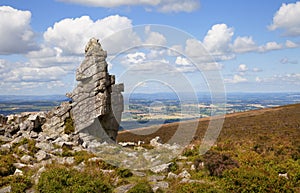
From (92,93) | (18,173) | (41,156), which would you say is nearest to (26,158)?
(41,156)

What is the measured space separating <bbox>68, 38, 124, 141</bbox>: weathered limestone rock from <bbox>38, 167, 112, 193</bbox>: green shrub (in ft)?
45.3

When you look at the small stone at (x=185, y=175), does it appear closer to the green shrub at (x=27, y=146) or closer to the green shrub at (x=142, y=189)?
the green shrub at (x=142, y=189)

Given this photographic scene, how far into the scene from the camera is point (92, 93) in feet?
103

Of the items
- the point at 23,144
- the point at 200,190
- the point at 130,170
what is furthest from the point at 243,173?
the point at 23,144

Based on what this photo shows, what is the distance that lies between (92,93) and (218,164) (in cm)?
1586

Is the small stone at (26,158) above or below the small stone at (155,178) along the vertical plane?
above

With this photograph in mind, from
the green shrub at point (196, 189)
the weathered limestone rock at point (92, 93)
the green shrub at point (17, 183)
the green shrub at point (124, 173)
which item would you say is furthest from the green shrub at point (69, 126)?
→ the green shrub at point (196, 189)

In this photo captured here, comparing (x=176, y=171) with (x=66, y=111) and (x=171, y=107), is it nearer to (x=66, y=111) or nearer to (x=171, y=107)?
(x=66, y=111)

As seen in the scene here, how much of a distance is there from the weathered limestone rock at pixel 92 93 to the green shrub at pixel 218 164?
1381 cm

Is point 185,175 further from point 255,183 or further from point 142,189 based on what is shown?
point 255,183

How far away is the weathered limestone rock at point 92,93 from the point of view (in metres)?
31.3

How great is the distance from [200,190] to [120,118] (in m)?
21.4

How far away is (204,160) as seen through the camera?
21.2 m

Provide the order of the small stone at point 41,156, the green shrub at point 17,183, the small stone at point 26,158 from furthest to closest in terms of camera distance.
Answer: the small stone at point 41,156 → the small stone at point 26,158 → the green shrub at point 17,183
